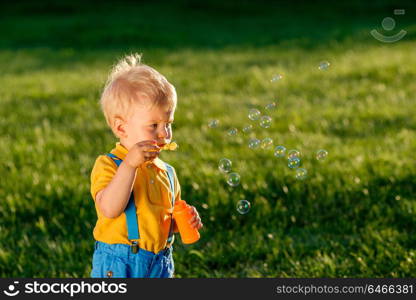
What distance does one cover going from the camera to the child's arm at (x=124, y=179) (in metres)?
2.57

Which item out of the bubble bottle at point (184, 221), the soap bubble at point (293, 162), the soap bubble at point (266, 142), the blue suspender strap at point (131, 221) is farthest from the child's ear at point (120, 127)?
the soap bubble at point (293, 162)

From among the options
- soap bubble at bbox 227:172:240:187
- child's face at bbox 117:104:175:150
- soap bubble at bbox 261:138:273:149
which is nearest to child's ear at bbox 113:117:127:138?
child's face at bbox 117:104:175:150

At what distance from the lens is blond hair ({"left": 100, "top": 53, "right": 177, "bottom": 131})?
271 cm

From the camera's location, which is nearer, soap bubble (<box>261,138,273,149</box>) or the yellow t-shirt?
the yellow t-shirt

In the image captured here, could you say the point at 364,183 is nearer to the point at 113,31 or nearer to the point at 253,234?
the point at 253,234

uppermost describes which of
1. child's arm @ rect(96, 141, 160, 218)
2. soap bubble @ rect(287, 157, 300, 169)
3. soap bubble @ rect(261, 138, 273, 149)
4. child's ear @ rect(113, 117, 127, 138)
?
soap bubble @ rect(261, 138, 273, 149)

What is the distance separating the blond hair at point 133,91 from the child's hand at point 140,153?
0.21 metres

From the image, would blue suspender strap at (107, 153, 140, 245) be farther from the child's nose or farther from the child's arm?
the child's nose

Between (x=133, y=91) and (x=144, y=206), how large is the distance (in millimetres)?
501

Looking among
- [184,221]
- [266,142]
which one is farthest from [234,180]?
[184,221]

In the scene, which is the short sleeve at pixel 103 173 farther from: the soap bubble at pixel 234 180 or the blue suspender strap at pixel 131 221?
the soap bubble at pixel 234 180

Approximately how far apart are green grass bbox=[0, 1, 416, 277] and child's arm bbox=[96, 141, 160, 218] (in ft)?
4.55

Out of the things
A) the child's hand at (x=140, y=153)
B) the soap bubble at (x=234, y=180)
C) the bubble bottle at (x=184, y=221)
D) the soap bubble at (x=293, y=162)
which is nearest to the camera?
the child's hand at (x=140, y=153)

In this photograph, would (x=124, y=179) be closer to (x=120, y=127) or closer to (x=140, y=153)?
(x=140, y=153)
